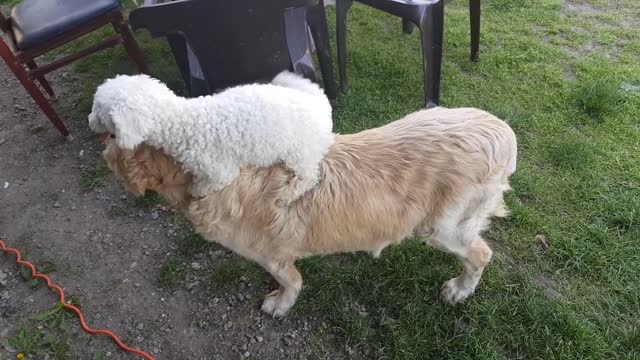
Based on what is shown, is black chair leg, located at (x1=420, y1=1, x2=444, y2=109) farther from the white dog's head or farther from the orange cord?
the orange cord

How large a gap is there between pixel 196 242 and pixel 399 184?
1.75m

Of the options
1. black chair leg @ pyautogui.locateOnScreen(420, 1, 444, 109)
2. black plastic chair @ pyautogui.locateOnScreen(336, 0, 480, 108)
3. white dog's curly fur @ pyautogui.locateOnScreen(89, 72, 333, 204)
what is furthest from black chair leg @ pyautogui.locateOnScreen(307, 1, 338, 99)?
white dog's curly fur @ pyautogui.locateOnScreen(89, 72, 333, 204)

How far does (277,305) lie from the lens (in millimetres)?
2812

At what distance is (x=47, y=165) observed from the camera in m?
3.88

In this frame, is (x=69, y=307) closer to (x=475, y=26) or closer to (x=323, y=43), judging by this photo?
(x=323, y=43)

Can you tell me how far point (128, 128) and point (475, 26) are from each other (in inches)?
147

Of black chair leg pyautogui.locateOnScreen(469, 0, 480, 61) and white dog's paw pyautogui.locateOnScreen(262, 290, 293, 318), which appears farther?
black chair leg pyautogui.locateOnScreen(469, 0, 480, 61)

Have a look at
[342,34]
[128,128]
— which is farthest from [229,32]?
[128,128]

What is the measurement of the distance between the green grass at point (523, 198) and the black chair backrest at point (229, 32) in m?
1.11

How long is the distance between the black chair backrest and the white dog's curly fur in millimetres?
1064

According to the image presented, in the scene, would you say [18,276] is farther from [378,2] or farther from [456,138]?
[378,2]

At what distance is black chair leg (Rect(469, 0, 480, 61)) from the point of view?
4.24m

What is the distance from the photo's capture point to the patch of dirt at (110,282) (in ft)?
8.95

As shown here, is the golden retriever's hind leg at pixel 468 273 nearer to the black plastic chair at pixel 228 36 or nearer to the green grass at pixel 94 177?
the black plastic chair at pixel 228 36
